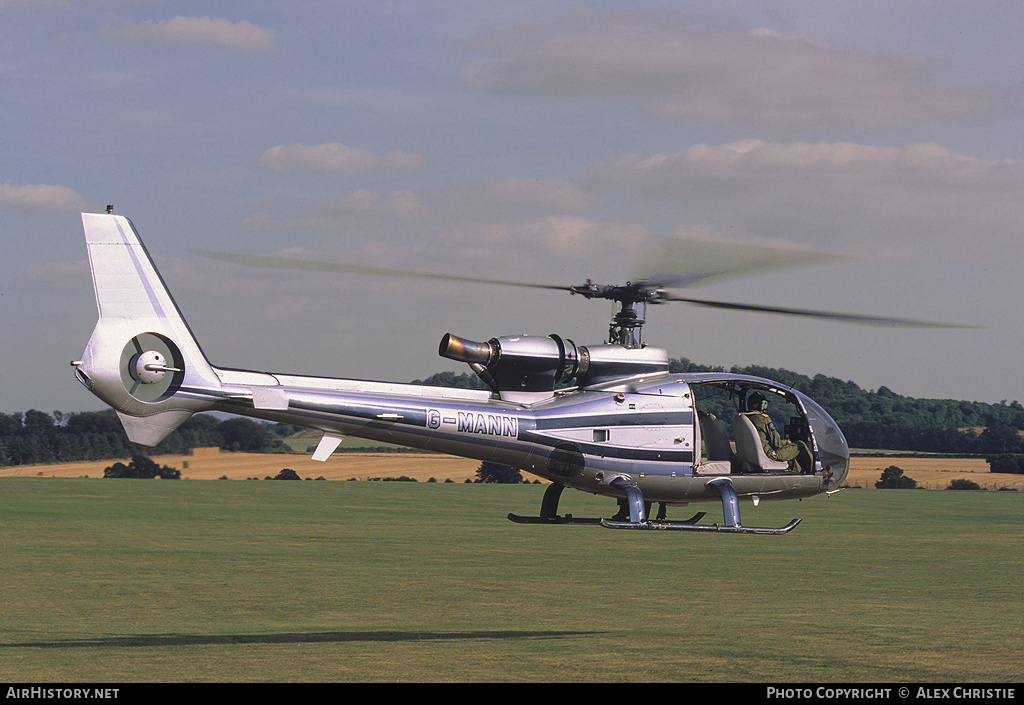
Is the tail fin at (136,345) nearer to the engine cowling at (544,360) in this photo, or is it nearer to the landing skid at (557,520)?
the engine cowling at (544,360)

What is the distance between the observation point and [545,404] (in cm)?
3391

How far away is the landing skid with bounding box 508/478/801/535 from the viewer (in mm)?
31125

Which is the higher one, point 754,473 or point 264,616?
point 754,473

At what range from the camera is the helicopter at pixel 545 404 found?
2905 centimetres

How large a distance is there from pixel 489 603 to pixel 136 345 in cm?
2733

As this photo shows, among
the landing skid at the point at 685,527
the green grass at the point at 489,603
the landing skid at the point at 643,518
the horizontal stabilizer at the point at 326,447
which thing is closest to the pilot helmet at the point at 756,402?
the landing skid at the point at 643,518

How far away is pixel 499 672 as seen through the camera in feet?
104

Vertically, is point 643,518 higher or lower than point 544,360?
lower

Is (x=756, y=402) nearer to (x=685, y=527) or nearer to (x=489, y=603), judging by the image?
(x=685, y=527)

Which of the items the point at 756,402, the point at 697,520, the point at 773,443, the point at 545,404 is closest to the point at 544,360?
the point at 545,404

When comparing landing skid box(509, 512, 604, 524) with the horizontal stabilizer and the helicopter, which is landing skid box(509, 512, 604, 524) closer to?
the helicopter
